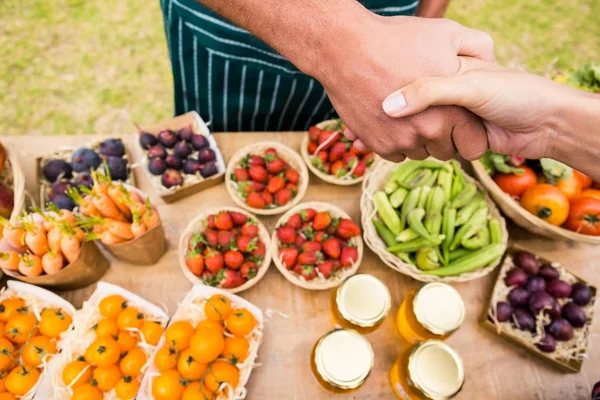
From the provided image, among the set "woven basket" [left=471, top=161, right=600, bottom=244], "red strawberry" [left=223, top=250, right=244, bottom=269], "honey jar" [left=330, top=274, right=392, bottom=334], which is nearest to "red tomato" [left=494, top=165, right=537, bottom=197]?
"woven basket" [left=471, top=161, right=600, bottom=244]

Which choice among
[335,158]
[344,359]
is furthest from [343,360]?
[335,158]

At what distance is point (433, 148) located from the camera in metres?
1.15

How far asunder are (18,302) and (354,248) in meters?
1.08

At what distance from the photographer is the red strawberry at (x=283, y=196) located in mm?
1534

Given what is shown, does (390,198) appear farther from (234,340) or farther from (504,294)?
(234,340)

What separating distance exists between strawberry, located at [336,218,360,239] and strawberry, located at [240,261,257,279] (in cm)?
34

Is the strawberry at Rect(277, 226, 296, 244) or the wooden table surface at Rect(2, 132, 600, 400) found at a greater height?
the strawberry at Rect(277, 226, 296, 244)

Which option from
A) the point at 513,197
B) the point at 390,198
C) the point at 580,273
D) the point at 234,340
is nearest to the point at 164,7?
the point at 390,198

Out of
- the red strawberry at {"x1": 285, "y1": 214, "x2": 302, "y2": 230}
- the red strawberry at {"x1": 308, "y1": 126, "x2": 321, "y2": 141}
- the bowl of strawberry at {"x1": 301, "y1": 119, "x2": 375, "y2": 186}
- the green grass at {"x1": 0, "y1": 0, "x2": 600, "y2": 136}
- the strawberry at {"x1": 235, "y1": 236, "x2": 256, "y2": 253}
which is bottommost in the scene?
the green grass at {"x1": 0, "y1": 0, "x2": 600, "y2": 136}

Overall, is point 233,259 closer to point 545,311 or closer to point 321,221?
point 321,221

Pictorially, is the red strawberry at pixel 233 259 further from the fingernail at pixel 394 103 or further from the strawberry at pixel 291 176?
the fingernail at pixel 394 103

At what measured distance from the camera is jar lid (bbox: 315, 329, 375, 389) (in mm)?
1062

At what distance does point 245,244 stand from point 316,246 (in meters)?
0.25

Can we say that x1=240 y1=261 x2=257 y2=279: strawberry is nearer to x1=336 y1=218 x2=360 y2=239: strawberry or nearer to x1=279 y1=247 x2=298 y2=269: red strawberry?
x1=279 y1=247 x2=298 y2=269: red strawberry
